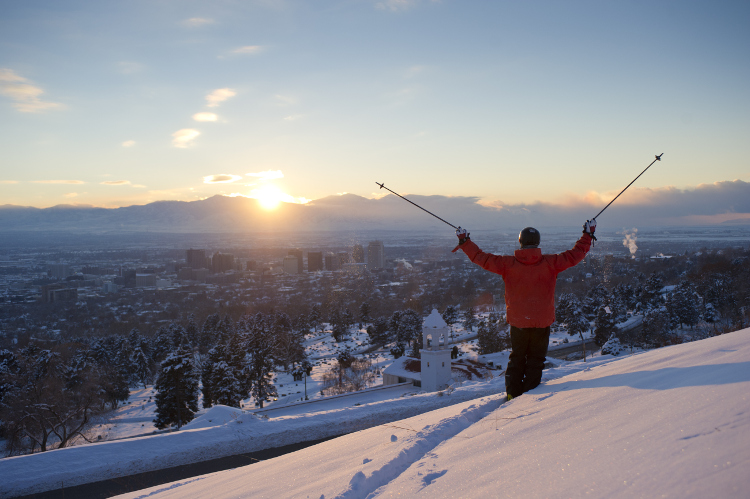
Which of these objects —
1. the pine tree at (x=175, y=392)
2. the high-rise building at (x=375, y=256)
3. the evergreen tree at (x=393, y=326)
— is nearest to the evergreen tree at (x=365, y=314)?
the evergreen tree at (x=393, y=326)

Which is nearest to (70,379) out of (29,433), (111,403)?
(111,403)

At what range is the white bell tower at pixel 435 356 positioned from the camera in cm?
1753

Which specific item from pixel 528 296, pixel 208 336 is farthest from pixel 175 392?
pixel 208 336

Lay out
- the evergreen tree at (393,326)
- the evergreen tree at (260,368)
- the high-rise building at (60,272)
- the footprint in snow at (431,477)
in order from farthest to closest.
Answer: the high-rise building at (60,272)
the evergreen tree at (393,326)
the evergreen tree at (260,368)
the footprint in snow at (431,477)

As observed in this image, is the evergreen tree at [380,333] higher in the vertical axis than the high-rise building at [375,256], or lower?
lower

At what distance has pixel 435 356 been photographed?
58.0ft

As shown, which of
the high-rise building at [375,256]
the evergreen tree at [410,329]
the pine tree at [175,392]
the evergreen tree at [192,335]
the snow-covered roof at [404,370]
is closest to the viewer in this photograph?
the snow-covered roof at [404,370]

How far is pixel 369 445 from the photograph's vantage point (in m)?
3.40

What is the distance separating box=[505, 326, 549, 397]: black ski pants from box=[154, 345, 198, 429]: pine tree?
1903cm

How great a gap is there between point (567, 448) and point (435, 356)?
629 inches

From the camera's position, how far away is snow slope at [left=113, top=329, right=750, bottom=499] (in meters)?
1.60

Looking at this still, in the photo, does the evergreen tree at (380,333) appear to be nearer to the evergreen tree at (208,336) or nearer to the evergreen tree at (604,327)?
the evergreen tree at (208,336)

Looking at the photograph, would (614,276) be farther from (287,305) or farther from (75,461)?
(75,461)

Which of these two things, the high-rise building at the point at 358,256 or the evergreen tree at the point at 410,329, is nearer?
the evergreen tree at the point at 410,329
